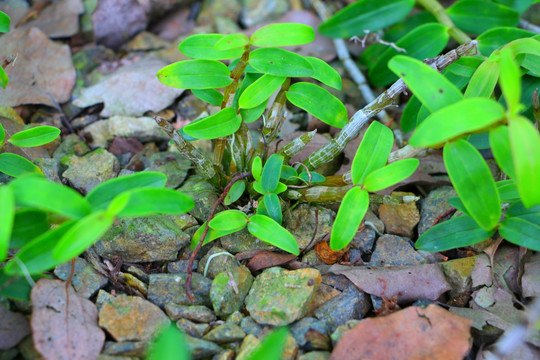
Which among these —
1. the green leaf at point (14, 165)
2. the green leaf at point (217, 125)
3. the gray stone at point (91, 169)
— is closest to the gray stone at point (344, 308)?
the green leaf at point (217, 125)

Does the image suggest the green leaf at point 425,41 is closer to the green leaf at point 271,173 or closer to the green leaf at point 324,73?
the green leaf at point 324,73

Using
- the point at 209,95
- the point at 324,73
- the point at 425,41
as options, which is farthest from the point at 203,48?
the point at 425,41

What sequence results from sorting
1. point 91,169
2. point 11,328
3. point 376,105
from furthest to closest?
point 91,169 → point 376,105 → point 11,328

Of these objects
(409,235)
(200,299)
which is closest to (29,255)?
(200,299)

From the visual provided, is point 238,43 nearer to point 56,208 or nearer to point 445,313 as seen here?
point 56,208

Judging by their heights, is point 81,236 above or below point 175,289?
above

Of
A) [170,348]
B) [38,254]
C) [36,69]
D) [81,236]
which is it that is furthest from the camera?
[36,69]

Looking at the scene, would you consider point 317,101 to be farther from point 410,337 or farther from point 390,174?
point 410,337
